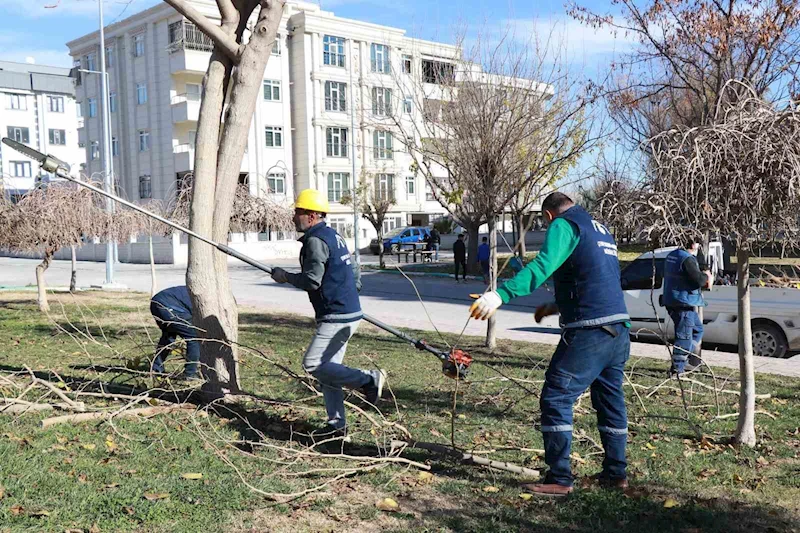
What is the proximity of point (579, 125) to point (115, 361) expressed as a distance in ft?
27.1

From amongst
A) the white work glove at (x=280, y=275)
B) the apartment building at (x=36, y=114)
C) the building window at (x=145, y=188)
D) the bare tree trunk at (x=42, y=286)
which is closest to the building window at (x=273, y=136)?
the building window at (x=145, y=188)

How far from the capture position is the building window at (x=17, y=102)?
6825cm

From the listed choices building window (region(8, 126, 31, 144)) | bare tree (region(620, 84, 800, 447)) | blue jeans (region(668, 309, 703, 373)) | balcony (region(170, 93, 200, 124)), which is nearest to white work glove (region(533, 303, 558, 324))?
bare tree (region(620, 84, 800, 447))

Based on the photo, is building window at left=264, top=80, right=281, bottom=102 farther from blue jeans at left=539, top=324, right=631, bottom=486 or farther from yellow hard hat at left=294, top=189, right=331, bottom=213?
blue jeans at left=539, top=324, right=631, bottom=486

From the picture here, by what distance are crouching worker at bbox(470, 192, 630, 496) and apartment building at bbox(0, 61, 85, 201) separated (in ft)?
220

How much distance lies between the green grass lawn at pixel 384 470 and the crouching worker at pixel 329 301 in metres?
0.38

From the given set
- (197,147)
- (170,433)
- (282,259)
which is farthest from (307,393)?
(282,259)

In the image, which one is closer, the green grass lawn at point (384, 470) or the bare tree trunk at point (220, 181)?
the green grass lawn at point (384, 470)

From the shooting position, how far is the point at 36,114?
229 ft

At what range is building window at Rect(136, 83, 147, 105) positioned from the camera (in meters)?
49.1

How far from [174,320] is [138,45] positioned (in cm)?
4562

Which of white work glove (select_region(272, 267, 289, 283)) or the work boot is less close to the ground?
white work glove (select_region(272, 267, 289, 283))

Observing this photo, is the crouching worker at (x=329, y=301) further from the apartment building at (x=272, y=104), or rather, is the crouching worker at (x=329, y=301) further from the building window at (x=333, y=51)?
the building window at (x=333, y=51)

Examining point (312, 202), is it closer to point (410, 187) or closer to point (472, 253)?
point (472, 253)
